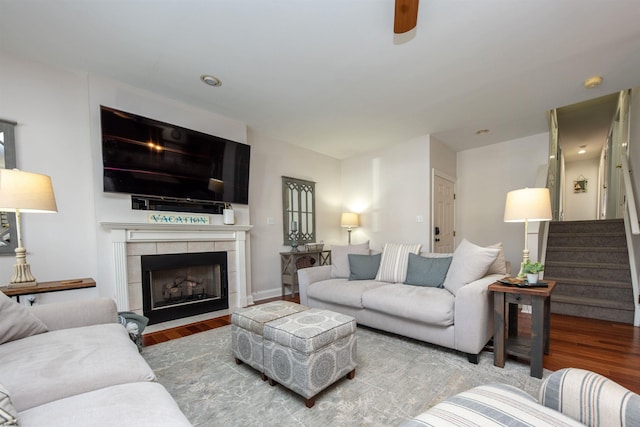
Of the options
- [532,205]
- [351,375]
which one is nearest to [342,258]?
[351,375]

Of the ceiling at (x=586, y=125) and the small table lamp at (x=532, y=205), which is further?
the ceiling at (x=586, y=125)

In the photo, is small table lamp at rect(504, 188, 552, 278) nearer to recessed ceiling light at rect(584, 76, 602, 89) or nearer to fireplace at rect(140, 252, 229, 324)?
recessed ceiling light at rect(584, 76, 602, 89)

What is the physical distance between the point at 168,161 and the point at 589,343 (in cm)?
433

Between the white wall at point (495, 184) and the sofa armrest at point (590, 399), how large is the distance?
3.89 meters

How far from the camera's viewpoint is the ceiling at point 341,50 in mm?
1753

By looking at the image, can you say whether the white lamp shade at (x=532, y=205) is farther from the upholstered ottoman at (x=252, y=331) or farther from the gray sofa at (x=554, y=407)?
the upholstered ottoman at (x=252, y=331)

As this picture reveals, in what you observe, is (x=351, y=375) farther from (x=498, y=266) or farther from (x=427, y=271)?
(x=498, y=266)

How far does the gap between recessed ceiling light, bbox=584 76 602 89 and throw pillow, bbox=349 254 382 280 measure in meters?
2.66

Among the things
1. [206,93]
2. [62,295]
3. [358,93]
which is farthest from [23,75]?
[358,93]

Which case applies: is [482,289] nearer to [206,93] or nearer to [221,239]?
[221,239]

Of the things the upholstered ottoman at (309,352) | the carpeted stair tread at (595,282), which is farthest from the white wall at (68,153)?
the carpeted stair tread at (595,282)

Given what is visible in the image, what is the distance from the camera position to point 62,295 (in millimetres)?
2355

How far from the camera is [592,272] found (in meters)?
3.29

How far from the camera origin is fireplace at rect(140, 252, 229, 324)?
2824 millimetres
